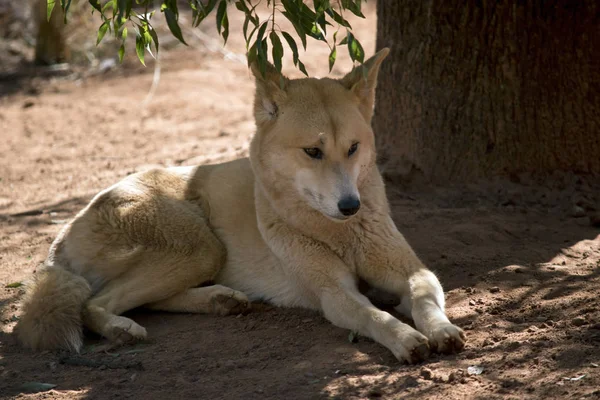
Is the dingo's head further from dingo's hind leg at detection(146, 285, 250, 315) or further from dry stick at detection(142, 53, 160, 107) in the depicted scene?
dry stick at detection(142, 53, 160, 107)

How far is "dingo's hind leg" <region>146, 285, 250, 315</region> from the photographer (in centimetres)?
454

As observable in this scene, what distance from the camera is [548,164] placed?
574 centimetres

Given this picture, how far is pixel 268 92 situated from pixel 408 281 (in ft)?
4.41

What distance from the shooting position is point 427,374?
11.0ft

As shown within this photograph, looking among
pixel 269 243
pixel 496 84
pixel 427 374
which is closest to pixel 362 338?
pixel 427 374

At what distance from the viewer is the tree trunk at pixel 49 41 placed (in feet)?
38.4

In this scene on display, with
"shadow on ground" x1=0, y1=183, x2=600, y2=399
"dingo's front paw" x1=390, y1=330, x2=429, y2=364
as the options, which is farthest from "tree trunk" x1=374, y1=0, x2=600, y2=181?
"dingo's front paw" x1=390, y1=330, x2=429, y2=364

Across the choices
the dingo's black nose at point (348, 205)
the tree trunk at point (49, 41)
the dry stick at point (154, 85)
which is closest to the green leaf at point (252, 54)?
the dingo's black nose at point (348, 205)

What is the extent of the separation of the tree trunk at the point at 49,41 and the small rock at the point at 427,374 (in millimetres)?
9928

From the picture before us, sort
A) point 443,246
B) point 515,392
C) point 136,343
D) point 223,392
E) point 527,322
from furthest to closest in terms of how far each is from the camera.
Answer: point 443,246, point 136,343, point 527,322, point 223,392, point 515,392

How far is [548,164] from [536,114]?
409 millimetres

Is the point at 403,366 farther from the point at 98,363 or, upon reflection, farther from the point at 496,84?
the point at 496,84

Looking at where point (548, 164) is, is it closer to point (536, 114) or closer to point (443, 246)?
point (536, 114)

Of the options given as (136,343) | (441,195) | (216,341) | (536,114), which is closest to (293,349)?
(216,341)
